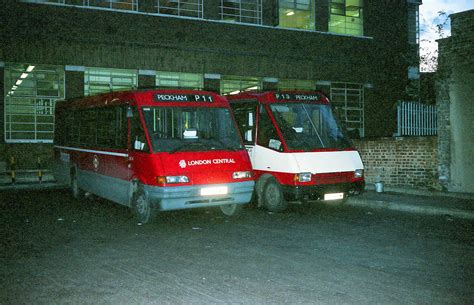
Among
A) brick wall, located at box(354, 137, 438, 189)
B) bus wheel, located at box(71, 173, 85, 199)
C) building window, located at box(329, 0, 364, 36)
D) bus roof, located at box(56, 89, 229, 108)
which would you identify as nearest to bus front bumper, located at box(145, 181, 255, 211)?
bus roof, located at box(56, 89, 229, 108)

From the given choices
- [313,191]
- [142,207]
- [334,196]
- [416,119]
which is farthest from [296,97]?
[416,119]

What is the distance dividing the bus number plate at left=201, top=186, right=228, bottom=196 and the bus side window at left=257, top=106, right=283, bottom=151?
6.11 feet

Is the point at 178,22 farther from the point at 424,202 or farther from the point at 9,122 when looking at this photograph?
the point at 424,202

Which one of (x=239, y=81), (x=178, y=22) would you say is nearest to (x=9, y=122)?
(x=178, y=22)

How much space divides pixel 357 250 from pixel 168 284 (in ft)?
9.87

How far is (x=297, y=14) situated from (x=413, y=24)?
310 inches

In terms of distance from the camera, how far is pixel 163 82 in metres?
22.5

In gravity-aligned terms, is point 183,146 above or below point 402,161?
above

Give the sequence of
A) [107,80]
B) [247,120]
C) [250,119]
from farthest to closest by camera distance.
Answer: [107,80]
[247,120]
[250,119]

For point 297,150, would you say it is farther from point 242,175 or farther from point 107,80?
point 107,80

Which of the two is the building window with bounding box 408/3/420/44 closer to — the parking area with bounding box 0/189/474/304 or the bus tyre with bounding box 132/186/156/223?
the parking area with bounding box 0/189/474/304

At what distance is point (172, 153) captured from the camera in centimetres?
1002

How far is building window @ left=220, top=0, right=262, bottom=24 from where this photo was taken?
938 inches

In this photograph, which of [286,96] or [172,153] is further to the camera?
[286,96]
